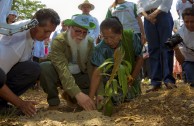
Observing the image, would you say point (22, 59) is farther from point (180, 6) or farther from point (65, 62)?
point (180, 6)

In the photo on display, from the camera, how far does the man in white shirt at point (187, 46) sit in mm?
3219

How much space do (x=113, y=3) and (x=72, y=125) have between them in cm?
226

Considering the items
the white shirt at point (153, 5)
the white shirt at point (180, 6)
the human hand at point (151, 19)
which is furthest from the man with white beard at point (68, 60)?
the white shirt at point (180, 6)

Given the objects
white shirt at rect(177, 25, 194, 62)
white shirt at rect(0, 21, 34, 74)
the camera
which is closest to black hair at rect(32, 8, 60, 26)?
white shirt at rect(0, 21, 34, 74)

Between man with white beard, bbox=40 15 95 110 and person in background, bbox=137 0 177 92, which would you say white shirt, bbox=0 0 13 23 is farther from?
person in background, bbox=137 0 177 92

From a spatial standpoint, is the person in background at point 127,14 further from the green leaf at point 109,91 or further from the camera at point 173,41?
the green leaf at point 109,91

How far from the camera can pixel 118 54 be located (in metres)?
2.24

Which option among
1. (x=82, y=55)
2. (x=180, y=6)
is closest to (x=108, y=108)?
(x=82, y=55)

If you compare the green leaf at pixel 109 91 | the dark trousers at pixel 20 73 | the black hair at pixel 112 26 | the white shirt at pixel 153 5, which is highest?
the white shirt at pixel 153 5

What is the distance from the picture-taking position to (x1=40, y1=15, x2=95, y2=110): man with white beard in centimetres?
267

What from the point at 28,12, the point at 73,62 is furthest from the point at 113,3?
the point at 28,12

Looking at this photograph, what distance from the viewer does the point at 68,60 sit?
2889mm

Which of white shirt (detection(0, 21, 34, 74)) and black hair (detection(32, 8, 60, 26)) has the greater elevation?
black hair (detection(32, 8, 60, 26))

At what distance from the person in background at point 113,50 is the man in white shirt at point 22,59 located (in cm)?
42
